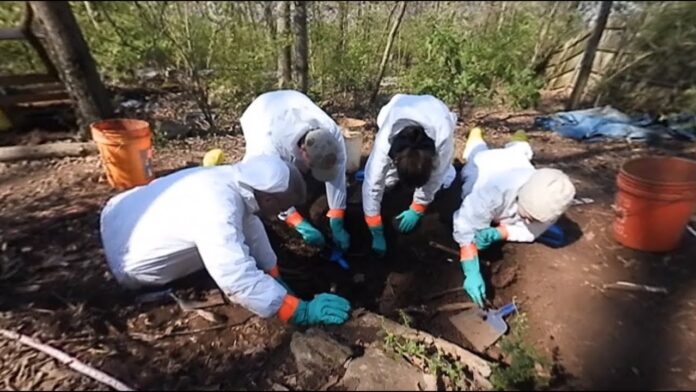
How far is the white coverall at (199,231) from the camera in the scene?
2.04 metres

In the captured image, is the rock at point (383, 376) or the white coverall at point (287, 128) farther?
the white coverall at point (287, 128)

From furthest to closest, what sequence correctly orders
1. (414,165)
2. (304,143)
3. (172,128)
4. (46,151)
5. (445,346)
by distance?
(172,128) < (46,151) < (304,143) < (414,165) < (445,346)

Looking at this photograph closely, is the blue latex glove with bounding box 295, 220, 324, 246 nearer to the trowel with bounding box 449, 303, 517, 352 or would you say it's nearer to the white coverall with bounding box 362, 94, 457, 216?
the white coverall with bounding box 362, 94, 457, 216

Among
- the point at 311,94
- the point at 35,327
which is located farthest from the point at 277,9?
the point at 35,327

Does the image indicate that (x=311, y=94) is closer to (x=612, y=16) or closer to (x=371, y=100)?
(x=371, y=100)

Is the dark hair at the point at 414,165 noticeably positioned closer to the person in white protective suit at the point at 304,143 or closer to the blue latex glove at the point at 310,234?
the person in white protective suit at the point at 304,143

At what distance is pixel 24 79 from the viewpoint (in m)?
3.69

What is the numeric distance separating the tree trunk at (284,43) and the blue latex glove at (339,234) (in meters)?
2.09

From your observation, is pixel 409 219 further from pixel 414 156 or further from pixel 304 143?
pixel 304 143

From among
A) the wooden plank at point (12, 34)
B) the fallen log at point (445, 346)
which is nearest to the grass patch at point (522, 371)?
the fallen log at point (445, 346)

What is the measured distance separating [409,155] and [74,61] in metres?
2.27

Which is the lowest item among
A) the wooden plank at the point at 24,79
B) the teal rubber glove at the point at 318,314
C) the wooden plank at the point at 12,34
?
the teal rubber glove at the point at 318,314

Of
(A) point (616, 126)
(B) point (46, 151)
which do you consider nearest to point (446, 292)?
(B) point (46, 151)

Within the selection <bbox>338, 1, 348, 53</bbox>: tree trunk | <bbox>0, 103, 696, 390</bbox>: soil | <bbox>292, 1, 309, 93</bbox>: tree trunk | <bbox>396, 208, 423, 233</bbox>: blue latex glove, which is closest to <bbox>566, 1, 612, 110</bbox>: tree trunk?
<bbox>0, 103, 696, 390</bbox>: soil
